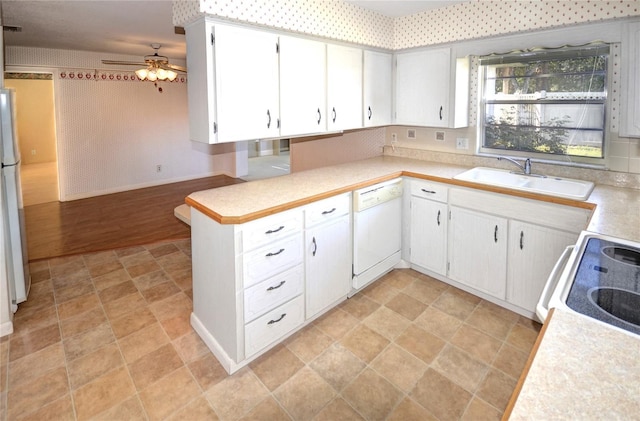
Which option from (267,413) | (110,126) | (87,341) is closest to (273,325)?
(267,413)

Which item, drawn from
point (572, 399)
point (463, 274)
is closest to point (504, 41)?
point (463, 274)

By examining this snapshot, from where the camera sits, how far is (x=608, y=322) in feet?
3.25

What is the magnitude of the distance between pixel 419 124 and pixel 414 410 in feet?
7.98

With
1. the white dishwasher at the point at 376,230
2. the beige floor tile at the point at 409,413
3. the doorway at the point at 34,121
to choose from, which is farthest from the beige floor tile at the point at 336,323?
the doorway at the point at 34,121

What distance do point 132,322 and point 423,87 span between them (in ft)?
9.95

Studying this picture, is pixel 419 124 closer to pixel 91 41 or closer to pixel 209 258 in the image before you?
pixel 209 258

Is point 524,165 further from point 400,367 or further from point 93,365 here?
point 93,365

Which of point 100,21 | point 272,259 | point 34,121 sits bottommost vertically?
point 272,259

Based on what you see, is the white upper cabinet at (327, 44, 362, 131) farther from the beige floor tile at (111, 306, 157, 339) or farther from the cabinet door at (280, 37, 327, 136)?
the beige floor tile at (111, 306, 157, 339)

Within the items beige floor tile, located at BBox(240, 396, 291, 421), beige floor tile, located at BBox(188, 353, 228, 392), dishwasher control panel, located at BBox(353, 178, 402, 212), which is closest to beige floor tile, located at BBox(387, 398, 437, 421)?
beige floor tile, located at BBox(240, 396, 291, 421)

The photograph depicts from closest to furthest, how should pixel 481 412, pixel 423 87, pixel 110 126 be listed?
pixel 481 412 → pixel 423 87 → pixel 110 126

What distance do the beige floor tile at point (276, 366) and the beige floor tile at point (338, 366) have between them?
12 cm

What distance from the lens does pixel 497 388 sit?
78.5 inches

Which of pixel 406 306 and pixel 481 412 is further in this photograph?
pixel 406 306
